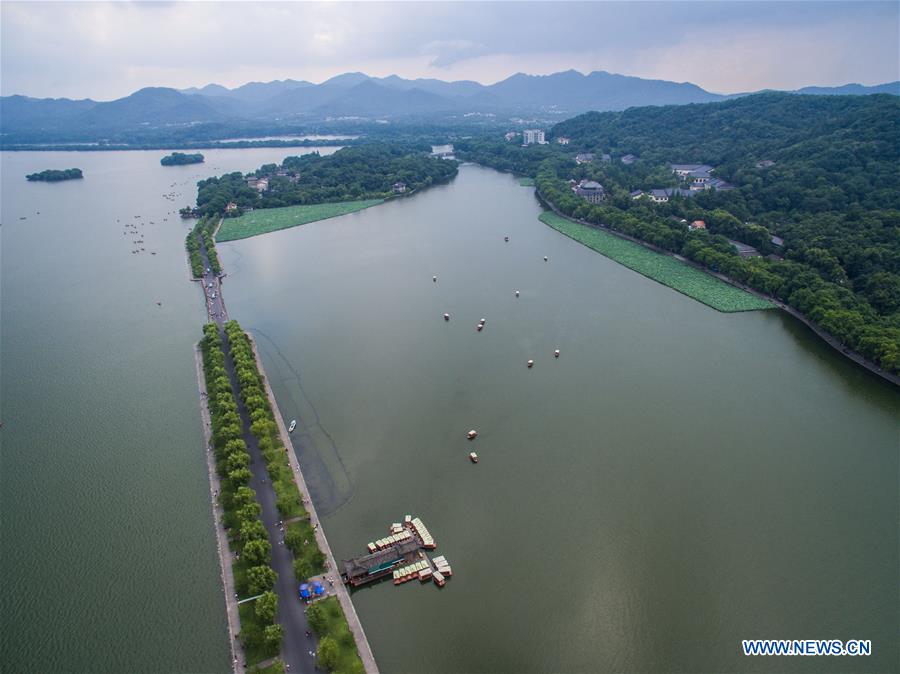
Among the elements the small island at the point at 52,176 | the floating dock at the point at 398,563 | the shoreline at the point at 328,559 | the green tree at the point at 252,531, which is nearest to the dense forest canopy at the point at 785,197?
the floating dock at the point at 398,563

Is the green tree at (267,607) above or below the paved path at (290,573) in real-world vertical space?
above

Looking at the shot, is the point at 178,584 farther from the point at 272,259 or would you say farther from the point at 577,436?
the point at 272,259

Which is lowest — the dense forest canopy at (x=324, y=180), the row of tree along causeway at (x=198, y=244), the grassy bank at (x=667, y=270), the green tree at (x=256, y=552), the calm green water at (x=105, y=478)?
the calm green water at (x=105, y=478)

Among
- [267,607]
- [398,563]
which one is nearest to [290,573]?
[267,607]

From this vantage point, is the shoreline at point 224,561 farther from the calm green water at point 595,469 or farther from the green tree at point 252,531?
the calm green water at point 595,469

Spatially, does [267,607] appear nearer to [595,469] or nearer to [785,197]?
[595,469]

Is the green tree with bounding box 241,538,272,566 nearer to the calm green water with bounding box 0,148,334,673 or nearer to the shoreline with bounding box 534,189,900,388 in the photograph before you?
the calm green water with bounding box 0,148,334,673
